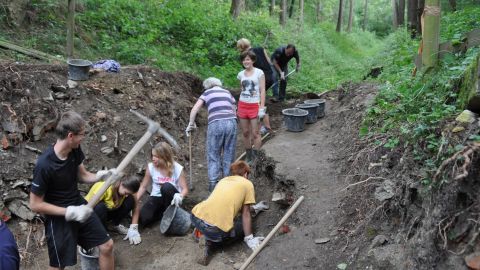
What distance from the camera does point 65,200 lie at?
3611 millimetres

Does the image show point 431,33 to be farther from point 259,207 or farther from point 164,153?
point 164,153

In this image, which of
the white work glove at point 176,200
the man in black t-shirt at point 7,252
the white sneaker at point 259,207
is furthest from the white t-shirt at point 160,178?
the man in black t-shirt at point 7,252

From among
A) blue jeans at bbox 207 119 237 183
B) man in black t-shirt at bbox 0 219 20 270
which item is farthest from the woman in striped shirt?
man in black t-shirt at bbox 0 219 20 270

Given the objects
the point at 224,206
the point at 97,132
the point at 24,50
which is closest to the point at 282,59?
the point at 97,132

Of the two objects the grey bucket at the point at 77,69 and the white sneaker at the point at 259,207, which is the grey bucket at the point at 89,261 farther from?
the grey bucket at the point at 77,69

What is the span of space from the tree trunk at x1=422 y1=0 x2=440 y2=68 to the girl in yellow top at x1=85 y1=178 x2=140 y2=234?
3.82m

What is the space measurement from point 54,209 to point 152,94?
4.64 meters

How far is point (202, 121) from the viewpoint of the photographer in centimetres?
880

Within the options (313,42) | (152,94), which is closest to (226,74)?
(152,94)

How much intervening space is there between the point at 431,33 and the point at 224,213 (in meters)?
3.25

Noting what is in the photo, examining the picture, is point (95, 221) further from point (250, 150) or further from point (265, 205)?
point (250, 150)

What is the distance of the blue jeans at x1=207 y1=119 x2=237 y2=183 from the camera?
18.6ft

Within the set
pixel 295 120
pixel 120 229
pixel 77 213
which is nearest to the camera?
pixel 77 213

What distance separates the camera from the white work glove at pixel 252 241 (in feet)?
15.4
